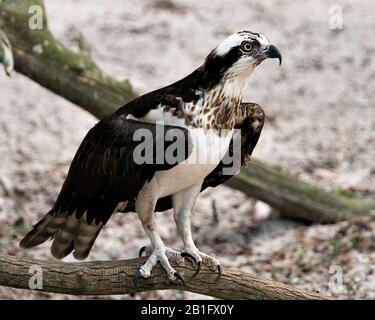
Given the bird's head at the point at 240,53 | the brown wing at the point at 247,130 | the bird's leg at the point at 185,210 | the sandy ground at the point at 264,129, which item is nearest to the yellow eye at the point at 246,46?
the bird's head at the point at 240,53

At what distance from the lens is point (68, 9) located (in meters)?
11.0

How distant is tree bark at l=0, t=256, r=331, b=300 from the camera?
15.0 ft

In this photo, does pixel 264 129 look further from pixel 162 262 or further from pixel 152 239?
pixel 162 262

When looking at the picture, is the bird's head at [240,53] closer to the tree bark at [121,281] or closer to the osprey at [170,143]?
the osprey at [170,143]

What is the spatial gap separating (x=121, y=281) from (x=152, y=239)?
322 millimetres

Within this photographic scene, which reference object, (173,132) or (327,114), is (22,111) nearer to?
(327,114)

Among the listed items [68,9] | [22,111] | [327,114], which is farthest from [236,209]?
[68,9]

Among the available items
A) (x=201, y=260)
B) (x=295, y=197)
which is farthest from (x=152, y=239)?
(x=295, y=197)

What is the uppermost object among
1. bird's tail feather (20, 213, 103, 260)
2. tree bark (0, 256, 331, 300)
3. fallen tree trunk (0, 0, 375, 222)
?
fallen tree trunk (0, 0, 375, 222)

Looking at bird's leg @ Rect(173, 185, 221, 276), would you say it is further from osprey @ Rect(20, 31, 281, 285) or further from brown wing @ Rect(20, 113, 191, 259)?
brown wing @ Rect(20, 113, 191, 259)

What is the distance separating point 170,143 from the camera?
14.6 feet

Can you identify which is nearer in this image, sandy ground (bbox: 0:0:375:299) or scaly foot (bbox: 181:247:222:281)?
scaly foot (bbox: 181:247:222:281)

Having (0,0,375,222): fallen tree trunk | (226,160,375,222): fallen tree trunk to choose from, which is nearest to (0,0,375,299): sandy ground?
(226,160,375,222): fallen tree trunk
